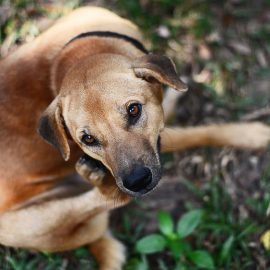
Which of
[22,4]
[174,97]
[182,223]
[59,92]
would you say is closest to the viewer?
[59,92]

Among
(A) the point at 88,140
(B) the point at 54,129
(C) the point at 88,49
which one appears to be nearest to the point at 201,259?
(A) the point at 88,140

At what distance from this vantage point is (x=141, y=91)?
3684 millimetres

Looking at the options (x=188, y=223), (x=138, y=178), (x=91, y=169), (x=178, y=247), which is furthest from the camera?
(x=188, y=223)

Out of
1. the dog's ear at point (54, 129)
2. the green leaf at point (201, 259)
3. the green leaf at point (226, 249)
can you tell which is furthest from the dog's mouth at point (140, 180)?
the green leaf at point (226, 249)

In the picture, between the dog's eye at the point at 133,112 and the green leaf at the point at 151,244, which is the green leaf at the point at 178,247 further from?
the dog's eye at the point at 133,112

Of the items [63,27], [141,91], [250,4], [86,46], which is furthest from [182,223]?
[250,4]

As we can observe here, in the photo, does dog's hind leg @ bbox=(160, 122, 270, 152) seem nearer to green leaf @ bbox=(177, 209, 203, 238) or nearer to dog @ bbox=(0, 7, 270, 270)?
dog @ bbox=(0, 7, 270, 270)

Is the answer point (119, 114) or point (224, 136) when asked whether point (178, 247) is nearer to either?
point (224, 136)

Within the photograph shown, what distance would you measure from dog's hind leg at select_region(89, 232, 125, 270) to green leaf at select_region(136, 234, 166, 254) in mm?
172

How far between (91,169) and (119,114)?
712 mm

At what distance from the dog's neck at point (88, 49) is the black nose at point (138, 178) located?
3.09 feet

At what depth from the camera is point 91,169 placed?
4.12 metres

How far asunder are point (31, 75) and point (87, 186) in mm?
1142

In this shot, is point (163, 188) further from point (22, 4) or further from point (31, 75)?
point (22, 4)
